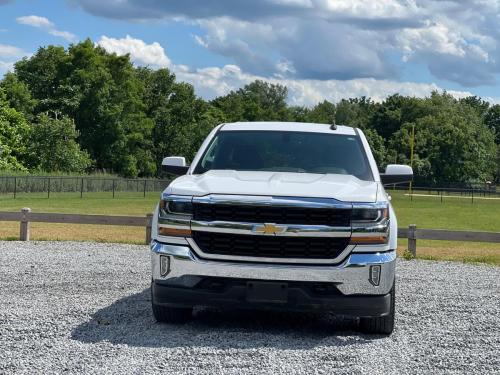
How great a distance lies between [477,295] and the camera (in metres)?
10.1

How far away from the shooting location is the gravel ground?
19.2ft

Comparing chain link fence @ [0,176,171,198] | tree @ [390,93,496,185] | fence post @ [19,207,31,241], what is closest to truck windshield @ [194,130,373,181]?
fence post @ [19,207,31,241]

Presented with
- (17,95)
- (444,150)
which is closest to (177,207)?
(17,95)

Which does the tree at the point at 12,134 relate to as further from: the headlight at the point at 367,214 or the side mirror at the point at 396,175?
the headlight at the point at 367,214

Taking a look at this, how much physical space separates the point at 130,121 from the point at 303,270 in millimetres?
73650

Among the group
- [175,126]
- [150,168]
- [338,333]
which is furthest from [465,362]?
[175,126]

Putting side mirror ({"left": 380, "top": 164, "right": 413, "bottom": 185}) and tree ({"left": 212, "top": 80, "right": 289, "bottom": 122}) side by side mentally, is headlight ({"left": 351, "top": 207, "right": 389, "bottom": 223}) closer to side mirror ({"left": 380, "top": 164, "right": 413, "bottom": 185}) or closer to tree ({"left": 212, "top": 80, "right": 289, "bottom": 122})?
side mirror ({"left": 380, "top": 164, "right": 413, "bottom": 185})

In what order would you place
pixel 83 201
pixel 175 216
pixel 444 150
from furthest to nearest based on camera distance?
pixel 444 150
pixel 83 201
pixel 175 216

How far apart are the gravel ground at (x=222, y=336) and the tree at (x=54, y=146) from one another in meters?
53.3

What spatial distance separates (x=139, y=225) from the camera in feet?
52.1

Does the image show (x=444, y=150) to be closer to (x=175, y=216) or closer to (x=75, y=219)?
(x=75, y=219)

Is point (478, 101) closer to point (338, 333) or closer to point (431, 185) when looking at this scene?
point (431, 185)

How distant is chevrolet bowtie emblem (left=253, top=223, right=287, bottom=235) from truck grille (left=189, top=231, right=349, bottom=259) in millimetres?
66

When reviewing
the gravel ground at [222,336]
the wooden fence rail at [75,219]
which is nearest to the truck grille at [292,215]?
the gravel ground at [222,336]
